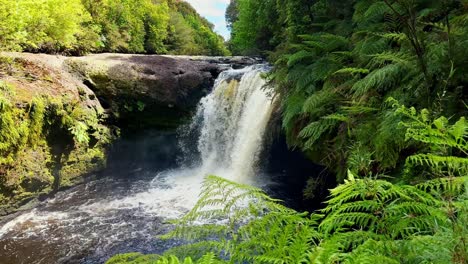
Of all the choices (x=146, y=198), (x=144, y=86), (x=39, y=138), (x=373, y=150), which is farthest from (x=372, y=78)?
(x=144, y=86)

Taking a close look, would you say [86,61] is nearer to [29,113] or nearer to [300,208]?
[29,113]

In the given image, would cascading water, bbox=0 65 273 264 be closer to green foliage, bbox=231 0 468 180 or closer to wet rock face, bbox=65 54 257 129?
wet rock face, bbox=65 54 257 129

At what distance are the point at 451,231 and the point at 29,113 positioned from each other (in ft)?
23.3

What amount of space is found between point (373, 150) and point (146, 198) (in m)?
5.46

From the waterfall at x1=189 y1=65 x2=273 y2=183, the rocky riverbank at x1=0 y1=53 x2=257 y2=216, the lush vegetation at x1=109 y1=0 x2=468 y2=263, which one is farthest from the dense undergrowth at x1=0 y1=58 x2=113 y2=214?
the lush vegetation at x1=109 y1=0 x2=468 y2=263

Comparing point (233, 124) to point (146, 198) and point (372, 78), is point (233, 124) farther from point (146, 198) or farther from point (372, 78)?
point (372, 78)

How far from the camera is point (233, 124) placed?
8.59 m

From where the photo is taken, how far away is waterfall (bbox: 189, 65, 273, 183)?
790 cm

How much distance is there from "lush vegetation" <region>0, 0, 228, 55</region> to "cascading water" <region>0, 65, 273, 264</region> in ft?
11.9

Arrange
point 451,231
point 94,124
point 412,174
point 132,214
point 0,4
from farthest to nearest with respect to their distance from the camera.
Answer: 1. point 94,124
2. point 132,214
3. point 0,4
4. point 412,174
5. point 451,231

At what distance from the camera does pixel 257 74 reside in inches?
337

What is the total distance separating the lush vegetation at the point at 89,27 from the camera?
648cm

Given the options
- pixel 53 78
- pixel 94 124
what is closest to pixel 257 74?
pixel 94 124

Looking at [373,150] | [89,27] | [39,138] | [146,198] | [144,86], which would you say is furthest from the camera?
[89,27]
